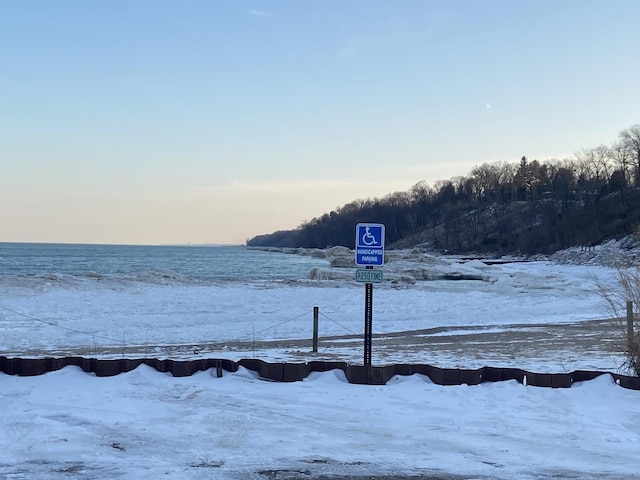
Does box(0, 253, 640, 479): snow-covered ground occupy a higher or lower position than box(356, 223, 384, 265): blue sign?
lower

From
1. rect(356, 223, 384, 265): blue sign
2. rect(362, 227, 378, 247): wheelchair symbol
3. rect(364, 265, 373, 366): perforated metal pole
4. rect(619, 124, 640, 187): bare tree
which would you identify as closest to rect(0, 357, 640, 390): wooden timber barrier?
rect(364, 265, 373, 366): perforated metal pole

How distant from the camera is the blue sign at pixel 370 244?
9.89 meters

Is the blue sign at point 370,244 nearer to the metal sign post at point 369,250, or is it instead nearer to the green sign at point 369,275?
the metal sign post at point 369,250

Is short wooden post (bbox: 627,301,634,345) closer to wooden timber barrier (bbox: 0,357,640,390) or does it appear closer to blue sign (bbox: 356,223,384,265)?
wooden timber barrier (bbox: 0,357,640,390)

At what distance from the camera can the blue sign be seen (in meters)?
9.89

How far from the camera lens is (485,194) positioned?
15325cm

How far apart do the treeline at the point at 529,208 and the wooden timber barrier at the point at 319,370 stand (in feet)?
186

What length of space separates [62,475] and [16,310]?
20.9m

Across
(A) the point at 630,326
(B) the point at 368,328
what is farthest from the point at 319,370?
(A) the point at 630,326

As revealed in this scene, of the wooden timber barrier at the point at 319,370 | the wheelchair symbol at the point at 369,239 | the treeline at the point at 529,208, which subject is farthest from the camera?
the treeline at the point at 529,208

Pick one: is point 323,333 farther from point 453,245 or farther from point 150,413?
point 453,245

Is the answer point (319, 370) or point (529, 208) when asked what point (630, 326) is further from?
point (529, 208)

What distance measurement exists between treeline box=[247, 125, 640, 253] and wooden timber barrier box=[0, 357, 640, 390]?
5663 centimetres

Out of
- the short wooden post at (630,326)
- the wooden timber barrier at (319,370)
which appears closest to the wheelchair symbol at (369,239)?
the wooden timber barrier at (319,370)
